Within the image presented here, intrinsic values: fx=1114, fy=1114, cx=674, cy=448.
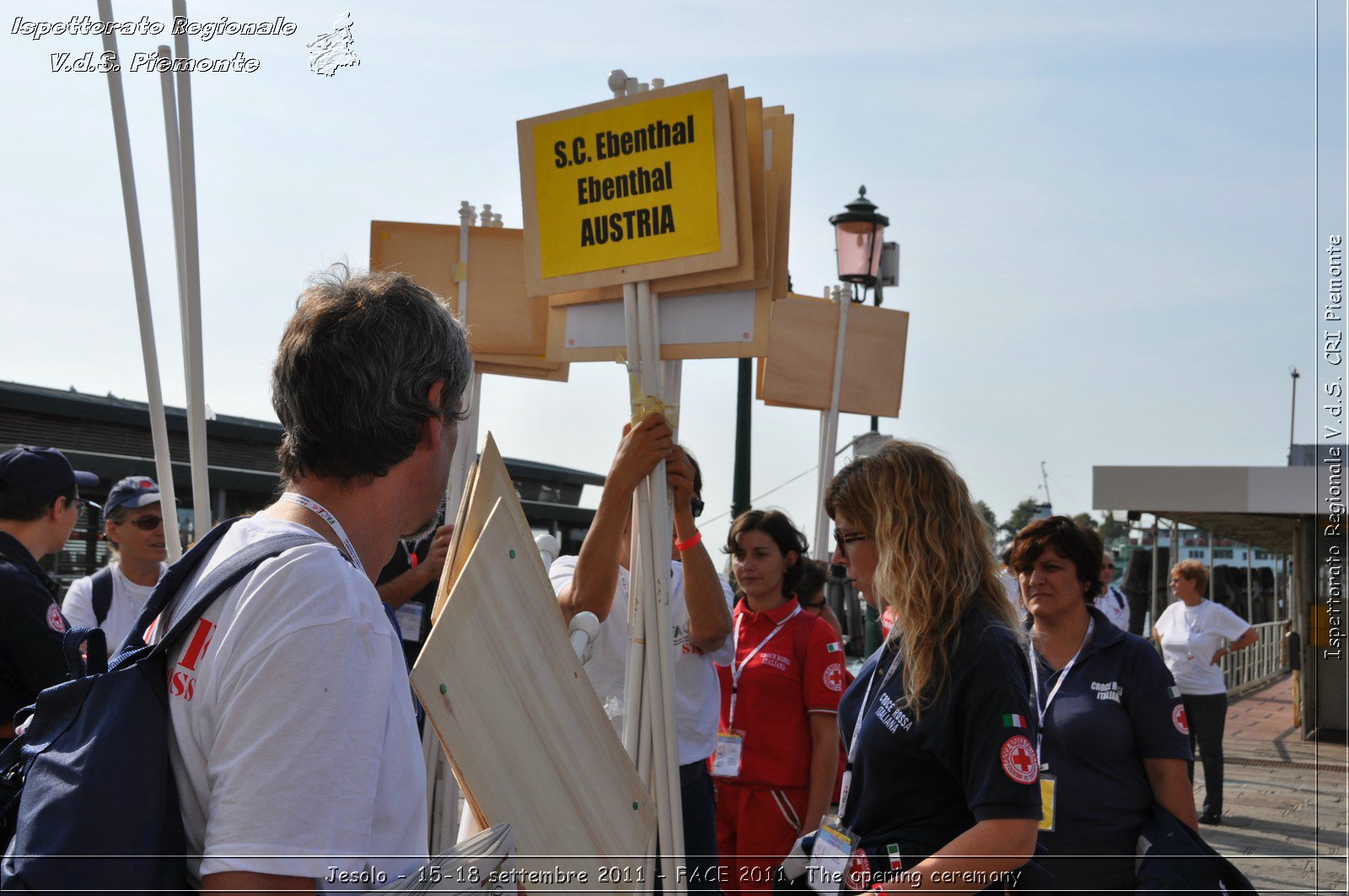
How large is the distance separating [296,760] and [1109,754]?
2.80 metres

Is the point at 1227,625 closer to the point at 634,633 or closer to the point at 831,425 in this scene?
the point at 831,425

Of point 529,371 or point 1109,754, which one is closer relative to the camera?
point 1109,754

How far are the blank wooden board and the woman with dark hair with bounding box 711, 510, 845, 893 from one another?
2324 millimetres

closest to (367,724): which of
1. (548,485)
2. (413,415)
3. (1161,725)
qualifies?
(413,415)

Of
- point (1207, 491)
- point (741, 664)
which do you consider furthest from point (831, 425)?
point (1207, 491)

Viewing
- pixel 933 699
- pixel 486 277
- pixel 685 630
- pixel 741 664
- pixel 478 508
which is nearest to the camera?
pixel 478 508

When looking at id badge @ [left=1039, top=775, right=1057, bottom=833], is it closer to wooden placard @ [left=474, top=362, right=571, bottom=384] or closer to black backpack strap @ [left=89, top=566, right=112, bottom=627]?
wooden placard @ [left=474, top=362, right=571, bottom=384]

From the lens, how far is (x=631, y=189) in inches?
123

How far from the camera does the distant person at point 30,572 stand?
3018 millimetres

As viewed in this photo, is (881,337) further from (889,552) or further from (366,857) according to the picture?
(366,857)

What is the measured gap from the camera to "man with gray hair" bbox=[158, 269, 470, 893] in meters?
1.22

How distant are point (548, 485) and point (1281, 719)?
1943 cm

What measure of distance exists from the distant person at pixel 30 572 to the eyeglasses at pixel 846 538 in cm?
196

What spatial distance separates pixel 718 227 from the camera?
2.99 m
